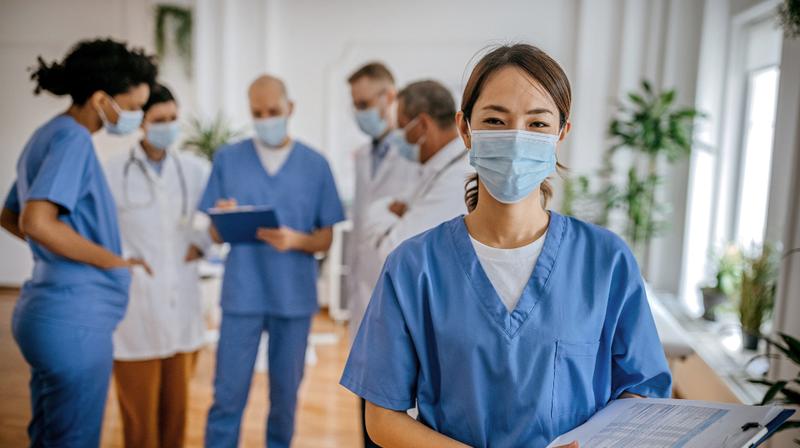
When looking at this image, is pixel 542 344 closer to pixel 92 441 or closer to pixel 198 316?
pixel 92 441

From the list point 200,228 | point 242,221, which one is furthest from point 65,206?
point 200,228

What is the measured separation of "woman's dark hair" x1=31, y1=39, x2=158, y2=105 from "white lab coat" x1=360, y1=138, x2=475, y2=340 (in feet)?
2.60

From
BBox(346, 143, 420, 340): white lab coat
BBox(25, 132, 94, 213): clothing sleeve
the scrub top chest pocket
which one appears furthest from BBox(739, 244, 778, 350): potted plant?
BBox(25, 132, 94, 213): clothing sleeve

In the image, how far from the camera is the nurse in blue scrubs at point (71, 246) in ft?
5.30

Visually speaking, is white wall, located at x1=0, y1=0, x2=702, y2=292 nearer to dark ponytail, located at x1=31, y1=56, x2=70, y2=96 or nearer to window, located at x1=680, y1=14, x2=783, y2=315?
window, located at x1=680, y1=14, x2=783, y2=315

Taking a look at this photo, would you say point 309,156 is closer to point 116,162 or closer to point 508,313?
point 116,162

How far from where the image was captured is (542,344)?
1.02 meters

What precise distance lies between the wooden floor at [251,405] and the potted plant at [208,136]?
4.94 feet

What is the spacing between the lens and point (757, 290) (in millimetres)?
2867

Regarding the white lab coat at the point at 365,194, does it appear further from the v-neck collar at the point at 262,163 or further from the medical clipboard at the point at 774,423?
the medical clipboard at the point at 774,423

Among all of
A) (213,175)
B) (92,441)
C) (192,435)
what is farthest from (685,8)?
(92,441)

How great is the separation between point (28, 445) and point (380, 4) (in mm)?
4135

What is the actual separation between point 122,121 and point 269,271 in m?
0.81

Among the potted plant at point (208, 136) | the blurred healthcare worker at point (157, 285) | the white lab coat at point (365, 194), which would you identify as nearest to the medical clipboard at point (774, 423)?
the white lab coat at point (365, 194)
